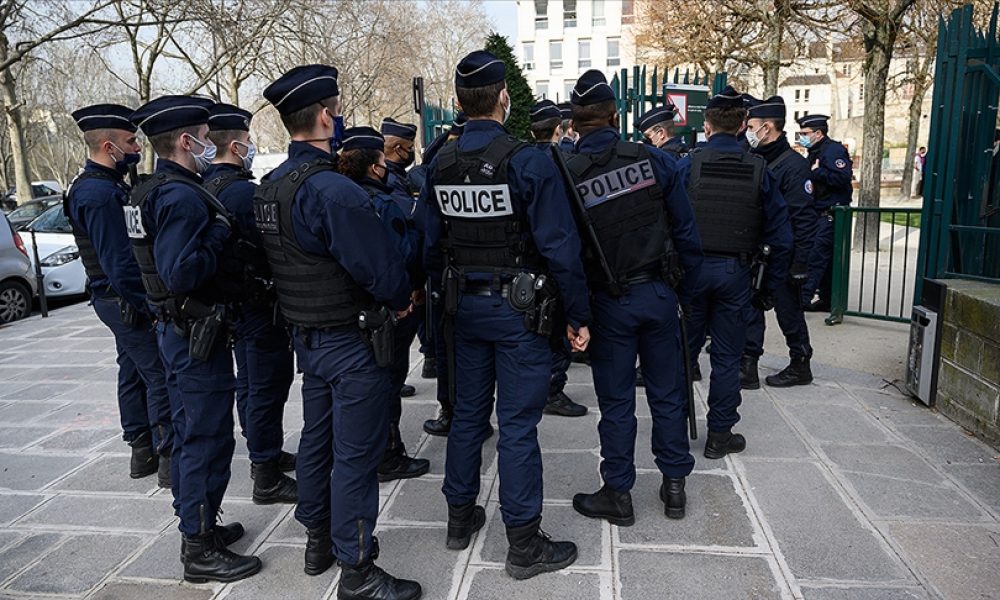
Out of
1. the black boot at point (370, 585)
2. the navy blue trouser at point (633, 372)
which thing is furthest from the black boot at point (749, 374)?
the black boot at point (370, 585)

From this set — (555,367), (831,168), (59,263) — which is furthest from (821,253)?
(59,263)

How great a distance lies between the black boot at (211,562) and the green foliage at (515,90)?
1132cm

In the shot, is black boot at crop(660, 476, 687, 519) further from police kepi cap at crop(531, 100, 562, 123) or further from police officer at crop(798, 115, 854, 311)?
police officer at crop(798, 115, 854, 311)

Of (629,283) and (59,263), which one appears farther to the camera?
(59,263)

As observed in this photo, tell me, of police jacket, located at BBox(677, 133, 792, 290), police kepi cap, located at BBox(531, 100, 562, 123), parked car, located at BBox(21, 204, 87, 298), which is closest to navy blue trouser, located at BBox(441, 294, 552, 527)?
police jacket, located at BBox(677, 133, 792, 290)

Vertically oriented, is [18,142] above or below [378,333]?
above

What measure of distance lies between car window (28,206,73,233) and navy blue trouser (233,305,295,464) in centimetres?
954

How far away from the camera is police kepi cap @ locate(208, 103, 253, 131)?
12.8 feet

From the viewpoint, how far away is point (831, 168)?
655cm

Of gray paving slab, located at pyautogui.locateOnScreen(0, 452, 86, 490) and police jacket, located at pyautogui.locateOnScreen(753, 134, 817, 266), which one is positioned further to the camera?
police jacket, located at pyautogui.locateOnScreen(753, 134, 817, 266)

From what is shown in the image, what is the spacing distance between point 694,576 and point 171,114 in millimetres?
3104

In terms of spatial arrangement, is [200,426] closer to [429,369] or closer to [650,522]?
[650,522]

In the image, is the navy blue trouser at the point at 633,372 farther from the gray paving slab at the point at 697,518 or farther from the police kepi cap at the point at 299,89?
the police kepi cap at the point at 299,89

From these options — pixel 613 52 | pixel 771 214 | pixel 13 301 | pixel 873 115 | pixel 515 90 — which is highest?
pixel 613 52
